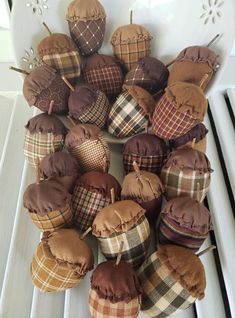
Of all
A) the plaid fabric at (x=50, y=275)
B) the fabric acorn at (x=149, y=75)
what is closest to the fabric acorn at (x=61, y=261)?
the plaid fabric at (x=50, y=275)

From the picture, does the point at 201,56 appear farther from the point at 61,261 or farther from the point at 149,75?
the point at 61,261

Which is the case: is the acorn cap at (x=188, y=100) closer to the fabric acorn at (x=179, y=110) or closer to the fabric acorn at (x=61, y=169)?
the fabric acorn at (x=179, y=110)

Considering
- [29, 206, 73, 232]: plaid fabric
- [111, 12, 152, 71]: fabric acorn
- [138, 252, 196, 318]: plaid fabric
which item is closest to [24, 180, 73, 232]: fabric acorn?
[29, 206, 73, 232]: plaid fabric

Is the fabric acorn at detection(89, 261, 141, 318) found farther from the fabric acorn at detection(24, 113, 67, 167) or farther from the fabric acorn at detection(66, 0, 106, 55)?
the fabric acorn at detection(66, 0, 106, 55)

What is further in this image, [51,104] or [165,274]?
[51,104]

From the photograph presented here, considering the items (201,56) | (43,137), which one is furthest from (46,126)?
(201,56)

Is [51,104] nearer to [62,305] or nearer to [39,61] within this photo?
[39,61]

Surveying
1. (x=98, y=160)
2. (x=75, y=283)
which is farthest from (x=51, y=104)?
(x=75, y=283)
